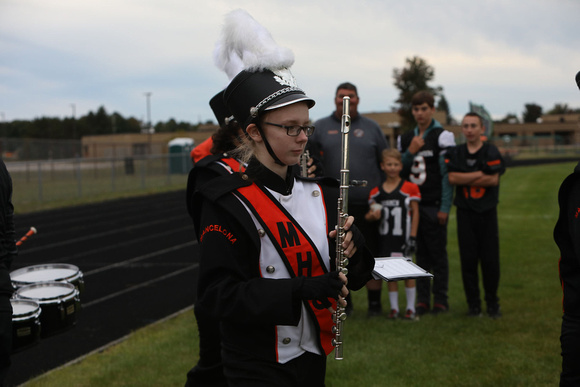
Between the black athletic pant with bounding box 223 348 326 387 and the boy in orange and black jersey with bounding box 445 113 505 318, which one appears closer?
the black athletic pant with bounding box 223 348 326 387

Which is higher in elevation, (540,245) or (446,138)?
(446,138)

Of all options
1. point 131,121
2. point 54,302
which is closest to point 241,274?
point 54,302

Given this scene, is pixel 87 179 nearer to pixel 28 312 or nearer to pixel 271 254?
pixel 28 312

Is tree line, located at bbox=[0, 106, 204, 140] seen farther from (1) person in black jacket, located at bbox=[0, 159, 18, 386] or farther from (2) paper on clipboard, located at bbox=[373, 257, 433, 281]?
(2) paper on clipboard, located at bbox=[373, 257, 433, 281]

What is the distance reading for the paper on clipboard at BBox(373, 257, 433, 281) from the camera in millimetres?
2361

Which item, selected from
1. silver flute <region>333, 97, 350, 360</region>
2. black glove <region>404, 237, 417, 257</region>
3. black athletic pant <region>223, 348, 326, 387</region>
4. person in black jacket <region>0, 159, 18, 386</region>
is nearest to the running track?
person in black jacket <region>0, 159, 18, 386</region>

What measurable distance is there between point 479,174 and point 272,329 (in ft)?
14.2

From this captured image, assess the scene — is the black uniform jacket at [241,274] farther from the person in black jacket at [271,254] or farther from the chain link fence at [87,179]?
the chain link fence at [87,179]

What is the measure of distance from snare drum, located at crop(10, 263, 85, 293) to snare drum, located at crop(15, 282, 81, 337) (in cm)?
15

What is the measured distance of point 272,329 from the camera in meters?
2.39

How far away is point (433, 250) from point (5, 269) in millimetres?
4613

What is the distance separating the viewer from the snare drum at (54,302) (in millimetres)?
3957

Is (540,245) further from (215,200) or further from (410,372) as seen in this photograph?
(215,200)

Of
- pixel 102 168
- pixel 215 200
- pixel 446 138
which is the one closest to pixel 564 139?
pixel 102 168
